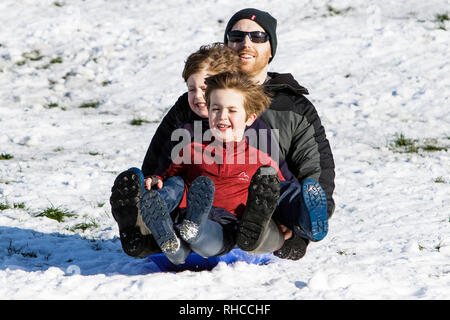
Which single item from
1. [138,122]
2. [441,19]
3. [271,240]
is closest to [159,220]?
[271,240]

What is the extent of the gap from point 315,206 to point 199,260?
84 cm

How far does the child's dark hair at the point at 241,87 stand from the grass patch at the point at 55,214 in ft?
6.79

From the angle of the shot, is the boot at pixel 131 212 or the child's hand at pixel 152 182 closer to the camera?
the boot at pixel 131 212

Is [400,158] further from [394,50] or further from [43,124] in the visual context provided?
[43,124]

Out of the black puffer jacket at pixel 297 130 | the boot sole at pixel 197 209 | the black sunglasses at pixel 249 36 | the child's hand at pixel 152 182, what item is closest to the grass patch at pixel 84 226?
the black puffer jacket at pixel 297 130

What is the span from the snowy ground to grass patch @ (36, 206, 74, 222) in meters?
0.05

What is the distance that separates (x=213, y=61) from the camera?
405 centimetres

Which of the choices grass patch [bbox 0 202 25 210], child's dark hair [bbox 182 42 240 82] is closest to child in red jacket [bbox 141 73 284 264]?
child's dark hair [bbox 182 42 240 82]

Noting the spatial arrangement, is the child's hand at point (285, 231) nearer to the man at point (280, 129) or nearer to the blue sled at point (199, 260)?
the man at point (280, 129)

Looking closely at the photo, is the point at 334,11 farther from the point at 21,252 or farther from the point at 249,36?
the point at 21,252

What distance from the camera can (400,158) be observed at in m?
6.80

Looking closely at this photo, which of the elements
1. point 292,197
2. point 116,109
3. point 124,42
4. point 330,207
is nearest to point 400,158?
point 330,207

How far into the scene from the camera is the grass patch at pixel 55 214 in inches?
206

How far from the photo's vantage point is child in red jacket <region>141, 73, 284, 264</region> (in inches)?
129
